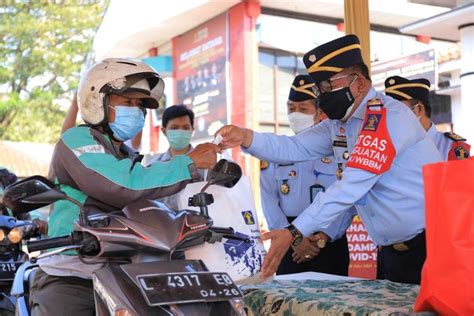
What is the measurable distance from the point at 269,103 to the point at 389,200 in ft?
43.4

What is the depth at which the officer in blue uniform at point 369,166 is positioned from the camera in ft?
9.20

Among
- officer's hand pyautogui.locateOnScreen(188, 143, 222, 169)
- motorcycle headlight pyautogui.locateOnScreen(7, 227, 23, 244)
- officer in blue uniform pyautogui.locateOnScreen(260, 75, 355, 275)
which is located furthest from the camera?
officer in blue uniform pyautogui.locateOnScreen(260, 75, 355, 275)

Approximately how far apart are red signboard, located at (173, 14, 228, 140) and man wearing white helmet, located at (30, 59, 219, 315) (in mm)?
13442

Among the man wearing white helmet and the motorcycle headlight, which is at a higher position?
the man wearing white helmet

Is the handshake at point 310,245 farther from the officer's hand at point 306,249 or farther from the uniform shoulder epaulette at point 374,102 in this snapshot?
the uniform shoulder epaulette at point 374,102

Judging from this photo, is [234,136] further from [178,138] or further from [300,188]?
[178,138]

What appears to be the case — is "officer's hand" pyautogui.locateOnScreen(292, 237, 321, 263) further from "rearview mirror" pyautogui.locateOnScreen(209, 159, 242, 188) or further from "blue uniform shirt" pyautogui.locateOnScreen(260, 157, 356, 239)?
"rearview mirror" pyautogui.locateOnScreen(209, 159, 242, 188)

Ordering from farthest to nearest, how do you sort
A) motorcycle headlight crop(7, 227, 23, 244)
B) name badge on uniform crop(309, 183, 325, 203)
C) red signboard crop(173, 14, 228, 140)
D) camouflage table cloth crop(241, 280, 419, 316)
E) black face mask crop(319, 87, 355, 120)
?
1. red signboard crop(173, 14, 228, 140)
2. name badge on uniform crop(309, 183, 325, 203)
3. motorcycle headlight crop(7, 227, 23, 244)
4. black face mask crop(319, 87, 355, 120)
5. camouflage table cloth crop(241, 280, 419, 316)

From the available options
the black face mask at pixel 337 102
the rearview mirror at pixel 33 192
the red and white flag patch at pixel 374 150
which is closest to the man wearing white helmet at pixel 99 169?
the rearview mirror at pixel 33 192

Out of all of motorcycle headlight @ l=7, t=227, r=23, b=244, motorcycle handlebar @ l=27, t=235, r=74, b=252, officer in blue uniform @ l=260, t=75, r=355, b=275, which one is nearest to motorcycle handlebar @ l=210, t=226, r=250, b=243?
motorcycle handlebar @ l=27, t=235, r=74, b=252

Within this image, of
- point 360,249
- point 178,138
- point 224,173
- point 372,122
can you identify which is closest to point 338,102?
point 372,122

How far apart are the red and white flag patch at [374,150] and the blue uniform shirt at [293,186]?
1659mm

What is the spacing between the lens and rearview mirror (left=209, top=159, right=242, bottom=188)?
246 cm

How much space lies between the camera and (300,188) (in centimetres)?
456
